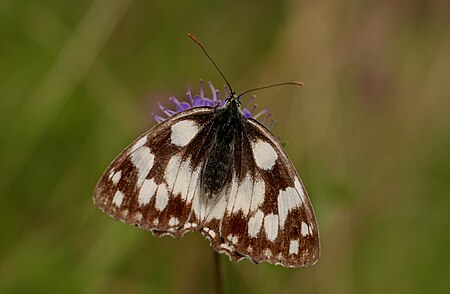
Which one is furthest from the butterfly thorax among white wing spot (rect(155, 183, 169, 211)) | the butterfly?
white wing spot (rect(155, 183, 169, 211))

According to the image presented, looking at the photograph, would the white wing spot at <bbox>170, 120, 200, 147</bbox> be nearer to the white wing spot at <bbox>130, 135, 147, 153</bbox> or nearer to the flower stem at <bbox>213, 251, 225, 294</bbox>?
the white wing spot at <bbox>130, 135, 147, 153</bbox>

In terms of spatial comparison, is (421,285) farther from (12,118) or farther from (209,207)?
(12,118)

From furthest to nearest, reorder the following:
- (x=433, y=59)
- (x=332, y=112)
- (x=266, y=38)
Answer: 1. (x=266, y=38)
2. (x=433, y=59)
3. (x=332, y=112)

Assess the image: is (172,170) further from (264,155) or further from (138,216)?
(264,155)

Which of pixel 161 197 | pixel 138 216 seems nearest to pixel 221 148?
pixel 161 197

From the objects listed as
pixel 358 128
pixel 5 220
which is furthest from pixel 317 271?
pixel 5 220

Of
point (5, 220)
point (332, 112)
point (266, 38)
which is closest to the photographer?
point (5, 220)

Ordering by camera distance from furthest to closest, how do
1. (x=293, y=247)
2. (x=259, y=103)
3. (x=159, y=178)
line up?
(x=259, y=103) < (x=159, y=178) < (x=293, y=247)
